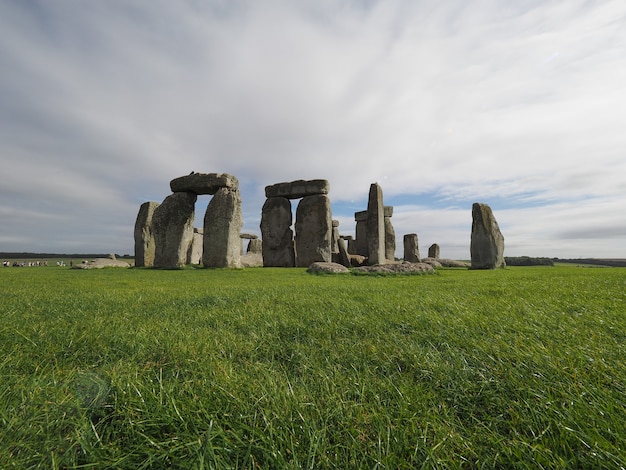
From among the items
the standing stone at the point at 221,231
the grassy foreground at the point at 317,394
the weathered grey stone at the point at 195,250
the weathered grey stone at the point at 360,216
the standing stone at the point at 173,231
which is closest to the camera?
the grassy foreground at the point at 317,394

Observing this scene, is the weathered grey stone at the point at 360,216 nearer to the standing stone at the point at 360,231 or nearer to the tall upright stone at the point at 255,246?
the standing stone at the point at 360,231

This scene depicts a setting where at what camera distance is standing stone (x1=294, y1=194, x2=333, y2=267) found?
48.1ft

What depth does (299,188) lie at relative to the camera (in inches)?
610

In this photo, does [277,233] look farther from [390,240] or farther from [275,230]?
[390,240]

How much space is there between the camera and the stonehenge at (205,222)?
36.9ft

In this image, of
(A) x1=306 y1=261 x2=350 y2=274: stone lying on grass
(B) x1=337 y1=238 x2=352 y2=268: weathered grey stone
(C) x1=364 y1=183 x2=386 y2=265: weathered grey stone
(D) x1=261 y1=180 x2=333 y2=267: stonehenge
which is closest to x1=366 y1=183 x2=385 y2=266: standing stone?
(C) x1=364 y1=183 x2=386 y2=265: weathered grey stone

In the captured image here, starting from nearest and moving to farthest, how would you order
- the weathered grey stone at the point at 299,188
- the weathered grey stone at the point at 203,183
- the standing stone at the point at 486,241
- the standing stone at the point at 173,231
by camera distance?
the standing stone at the point at 173,231, the weathered grey stone at the point at 203,183, the standing stone at the point at 486,241, the weathered grey stone at the point at 299,188

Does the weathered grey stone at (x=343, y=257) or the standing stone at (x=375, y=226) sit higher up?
the standing stone at (x=375, y=226)

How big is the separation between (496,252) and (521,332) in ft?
38.1

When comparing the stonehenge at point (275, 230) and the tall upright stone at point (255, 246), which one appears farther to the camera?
the tall upright stone at point (255, 246)

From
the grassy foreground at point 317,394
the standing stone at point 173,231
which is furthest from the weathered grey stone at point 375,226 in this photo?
the grassy foreground at point 317,394

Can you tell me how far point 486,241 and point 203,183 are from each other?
11204mm

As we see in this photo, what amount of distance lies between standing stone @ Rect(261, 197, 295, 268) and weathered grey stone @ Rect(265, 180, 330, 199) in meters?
0.46

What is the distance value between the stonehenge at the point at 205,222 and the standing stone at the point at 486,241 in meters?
9.26
